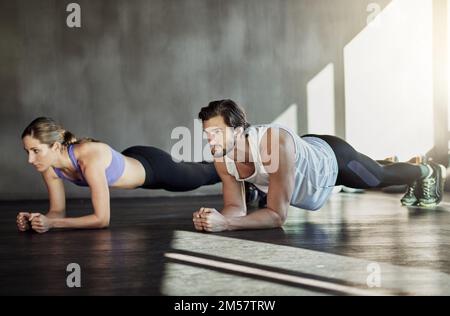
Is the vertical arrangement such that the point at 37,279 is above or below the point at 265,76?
below

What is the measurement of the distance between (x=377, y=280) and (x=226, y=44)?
4943mm

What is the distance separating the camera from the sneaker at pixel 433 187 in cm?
427

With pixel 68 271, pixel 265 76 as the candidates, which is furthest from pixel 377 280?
pixel 265 76

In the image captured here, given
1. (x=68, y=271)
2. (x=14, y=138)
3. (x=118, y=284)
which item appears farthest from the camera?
(x=14, y=138)

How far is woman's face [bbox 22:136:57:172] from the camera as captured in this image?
10.4 feet

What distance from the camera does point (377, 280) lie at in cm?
206

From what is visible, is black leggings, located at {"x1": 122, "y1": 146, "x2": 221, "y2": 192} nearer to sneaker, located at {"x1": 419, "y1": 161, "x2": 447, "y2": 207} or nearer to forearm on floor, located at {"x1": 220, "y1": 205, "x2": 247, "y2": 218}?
forearm on floor, located at {"x1": 220, "y1": 205, "x2": 247, "y2": 218}

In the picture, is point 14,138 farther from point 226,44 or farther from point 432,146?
point 432,146

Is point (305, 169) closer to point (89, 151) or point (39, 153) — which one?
point (89, 151)

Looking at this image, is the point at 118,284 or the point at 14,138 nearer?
the point at 118,284

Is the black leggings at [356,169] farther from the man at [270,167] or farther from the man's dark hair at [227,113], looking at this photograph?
the man's dark hair at [227,113]

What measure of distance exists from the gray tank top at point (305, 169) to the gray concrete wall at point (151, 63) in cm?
332
